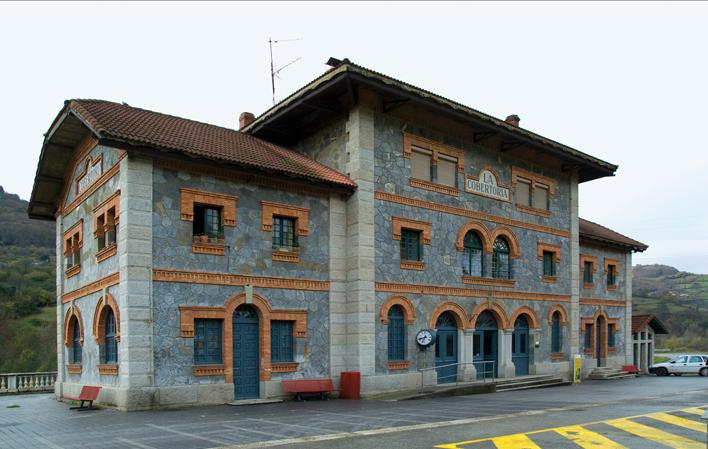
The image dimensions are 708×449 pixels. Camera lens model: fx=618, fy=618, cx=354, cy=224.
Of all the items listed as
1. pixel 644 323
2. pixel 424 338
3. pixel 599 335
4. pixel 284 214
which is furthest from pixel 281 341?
pixel 644 323

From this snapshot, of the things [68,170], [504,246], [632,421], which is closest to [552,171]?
[504,246]

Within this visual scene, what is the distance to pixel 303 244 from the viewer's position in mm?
19281

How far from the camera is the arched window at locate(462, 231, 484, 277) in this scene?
23248mm

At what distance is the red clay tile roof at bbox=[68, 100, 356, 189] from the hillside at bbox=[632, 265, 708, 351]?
223 feet

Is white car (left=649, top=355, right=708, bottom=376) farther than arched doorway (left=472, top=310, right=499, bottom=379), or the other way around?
white car (left=649, top=355, right=708, bottom=376)

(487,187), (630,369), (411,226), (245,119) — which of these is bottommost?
(630,369)

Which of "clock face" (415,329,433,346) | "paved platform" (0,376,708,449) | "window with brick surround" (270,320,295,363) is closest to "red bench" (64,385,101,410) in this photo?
"paved platform" (0,376,708,449)

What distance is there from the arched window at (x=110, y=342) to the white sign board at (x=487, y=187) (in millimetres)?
13090

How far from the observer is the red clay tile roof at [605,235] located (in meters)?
30.8

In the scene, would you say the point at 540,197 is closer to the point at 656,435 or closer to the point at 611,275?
the point at 611,275

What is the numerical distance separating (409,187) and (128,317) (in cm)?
1014

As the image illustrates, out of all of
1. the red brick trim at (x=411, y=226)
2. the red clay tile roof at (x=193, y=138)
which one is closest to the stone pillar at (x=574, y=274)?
the red brick trim at (x=411, y=226)

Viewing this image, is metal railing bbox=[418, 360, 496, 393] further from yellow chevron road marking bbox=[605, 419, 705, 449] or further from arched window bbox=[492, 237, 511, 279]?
yellow chevron road marking bbox=[605, 419, 705, 449]

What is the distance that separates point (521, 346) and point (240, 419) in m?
14.9
